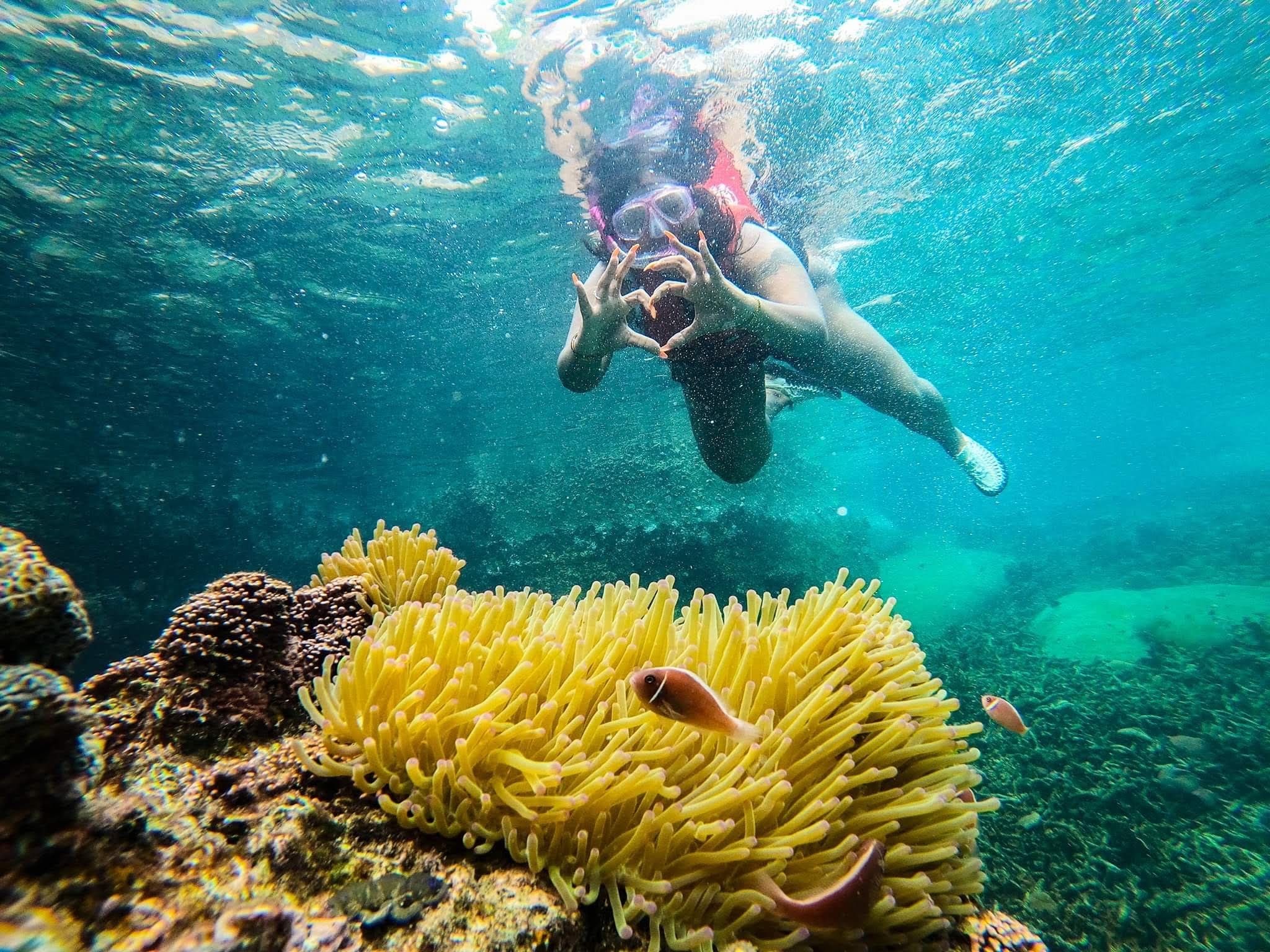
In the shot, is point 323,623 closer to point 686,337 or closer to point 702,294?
point 686,337

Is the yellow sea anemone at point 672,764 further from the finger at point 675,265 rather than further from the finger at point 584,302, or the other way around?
the finger at point 584,302

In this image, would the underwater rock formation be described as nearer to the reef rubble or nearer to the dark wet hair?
the reef rubble

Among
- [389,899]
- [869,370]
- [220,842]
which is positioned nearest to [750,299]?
[389,899]

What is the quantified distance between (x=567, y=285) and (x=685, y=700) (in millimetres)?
16075

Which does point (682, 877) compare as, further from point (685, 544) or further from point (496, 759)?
point (685, 544)

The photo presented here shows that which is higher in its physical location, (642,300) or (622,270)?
(622,270)

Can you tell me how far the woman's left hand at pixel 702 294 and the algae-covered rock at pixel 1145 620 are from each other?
42.8ft

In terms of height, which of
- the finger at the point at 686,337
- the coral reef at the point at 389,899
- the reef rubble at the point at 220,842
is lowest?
the coral reef at the point at 389,899

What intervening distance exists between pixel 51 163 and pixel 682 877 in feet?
52.4

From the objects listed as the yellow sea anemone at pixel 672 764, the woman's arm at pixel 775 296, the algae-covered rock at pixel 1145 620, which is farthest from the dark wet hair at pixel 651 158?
the algae-covered rock at pixel 1145 620

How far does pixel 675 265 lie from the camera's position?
3498mm

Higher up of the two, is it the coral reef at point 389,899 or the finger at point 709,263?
the finger at point 709,263

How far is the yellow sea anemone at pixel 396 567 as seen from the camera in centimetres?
278

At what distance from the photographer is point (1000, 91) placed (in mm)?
11047
